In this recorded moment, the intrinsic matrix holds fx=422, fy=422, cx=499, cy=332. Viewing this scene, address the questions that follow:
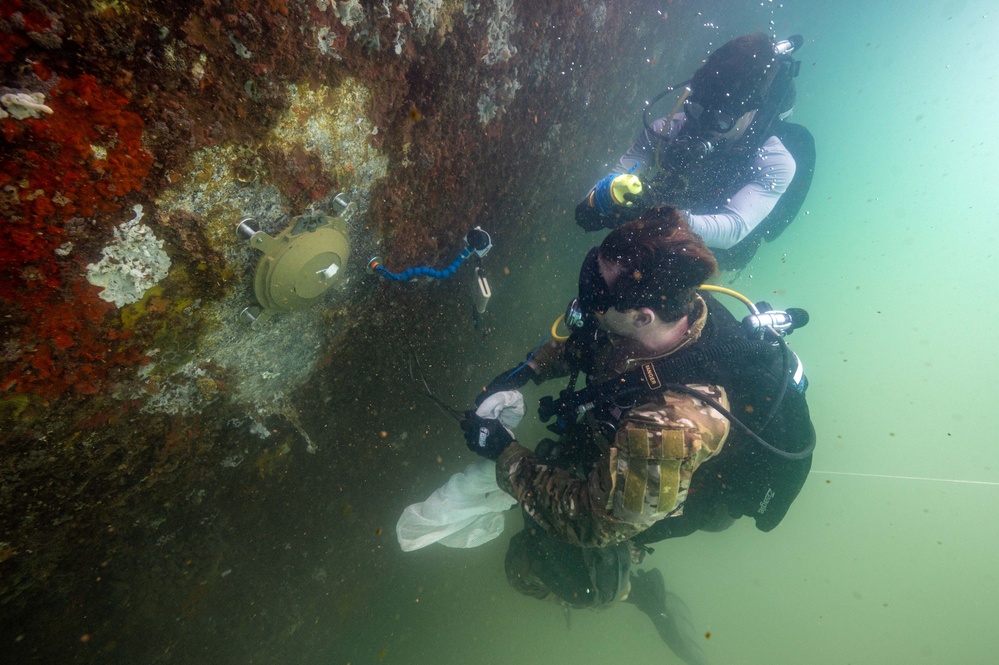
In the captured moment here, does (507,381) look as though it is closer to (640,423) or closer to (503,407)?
(503,407)

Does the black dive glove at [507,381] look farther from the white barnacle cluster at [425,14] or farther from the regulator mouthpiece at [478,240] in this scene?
the white barnacle cluster at [425,14]

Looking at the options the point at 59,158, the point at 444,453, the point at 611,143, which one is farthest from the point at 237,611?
the point at 611,143

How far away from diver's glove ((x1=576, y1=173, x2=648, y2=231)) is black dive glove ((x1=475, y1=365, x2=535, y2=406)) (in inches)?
52.2

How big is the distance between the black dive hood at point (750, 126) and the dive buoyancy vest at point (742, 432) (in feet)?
5.66

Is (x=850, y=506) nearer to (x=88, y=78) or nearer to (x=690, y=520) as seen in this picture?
(x=690, y=520)

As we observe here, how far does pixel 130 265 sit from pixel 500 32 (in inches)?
83.8

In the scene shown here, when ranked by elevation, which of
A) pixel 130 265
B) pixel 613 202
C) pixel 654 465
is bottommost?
pixel 654 465

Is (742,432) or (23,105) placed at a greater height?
(23,105)

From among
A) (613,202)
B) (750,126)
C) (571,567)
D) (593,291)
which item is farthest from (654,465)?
(750,126)

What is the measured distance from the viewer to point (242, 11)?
4.10ft

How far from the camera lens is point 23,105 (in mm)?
922

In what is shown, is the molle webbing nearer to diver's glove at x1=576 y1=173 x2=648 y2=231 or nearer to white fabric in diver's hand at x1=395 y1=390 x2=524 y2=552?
white fabric in diver's hand at x1=395 y1=390 x2=524 y2=552

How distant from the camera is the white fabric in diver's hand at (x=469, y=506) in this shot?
291 cm

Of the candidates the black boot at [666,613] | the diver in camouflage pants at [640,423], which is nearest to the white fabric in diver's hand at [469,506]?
the diver in camouflage pants at [640,423]
